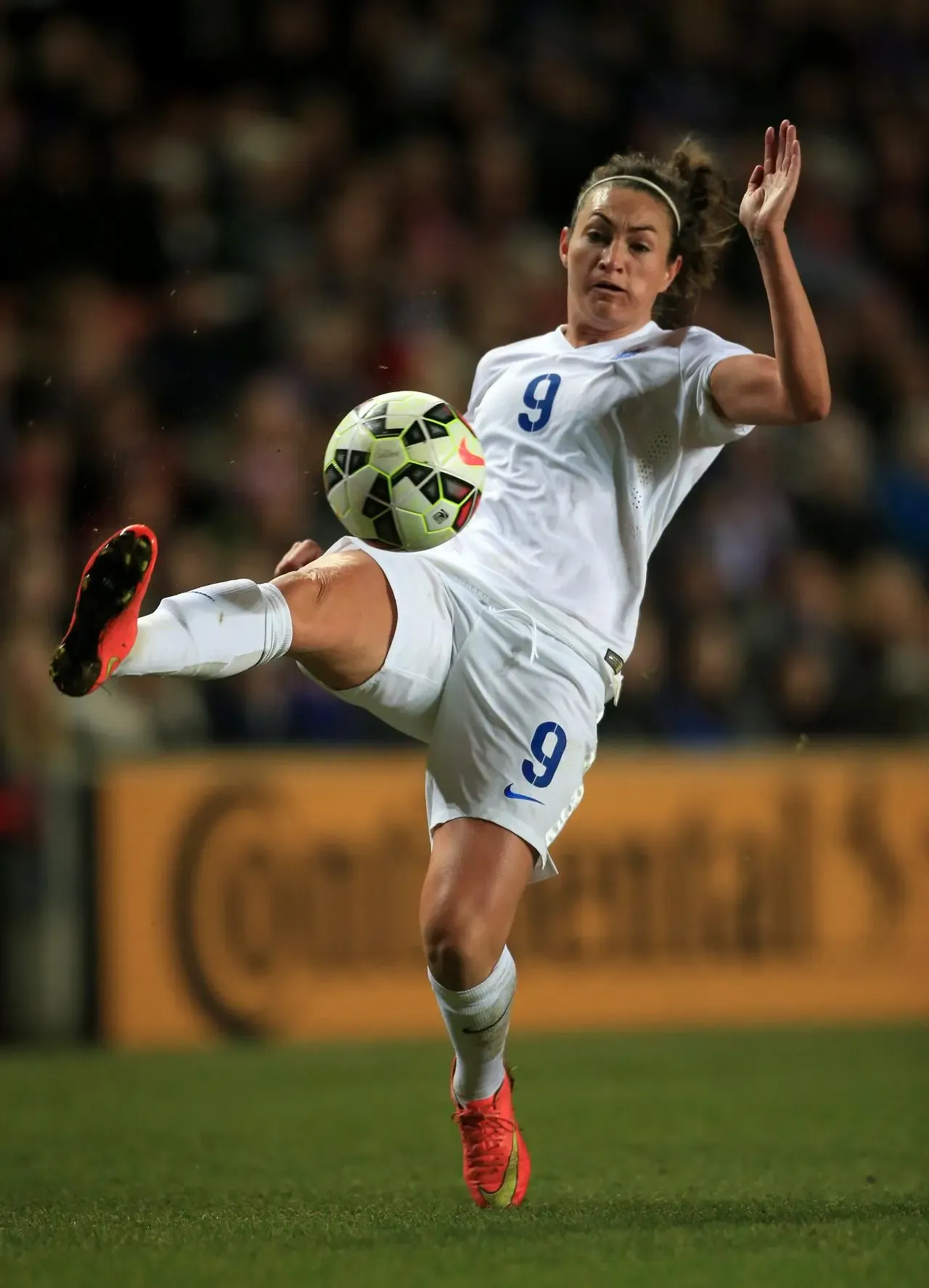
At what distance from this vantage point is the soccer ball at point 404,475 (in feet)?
13.7

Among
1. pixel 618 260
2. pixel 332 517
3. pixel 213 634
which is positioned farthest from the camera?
pixel 332 517

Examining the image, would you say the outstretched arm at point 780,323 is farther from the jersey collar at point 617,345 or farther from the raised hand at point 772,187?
the jersey collar at point 617,345

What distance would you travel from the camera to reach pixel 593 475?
4.62 m

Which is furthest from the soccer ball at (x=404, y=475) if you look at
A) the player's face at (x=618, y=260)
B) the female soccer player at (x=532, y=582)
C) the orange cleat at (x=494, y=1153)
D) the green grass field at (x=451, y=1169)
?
the green grass field at (x=451, y=1169)

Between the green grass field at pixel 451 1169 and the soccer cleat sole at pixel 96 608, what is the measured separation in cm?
110

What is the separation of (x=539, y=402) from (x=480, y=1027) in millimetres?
1507

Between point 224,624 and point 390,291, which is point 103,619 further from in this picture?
point 390,291

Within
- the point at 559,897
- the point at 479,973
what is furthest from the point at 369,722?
the point at 479,973

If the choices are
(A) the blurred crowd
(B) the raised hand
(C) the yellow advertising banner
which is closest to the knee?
(B) the raised hand

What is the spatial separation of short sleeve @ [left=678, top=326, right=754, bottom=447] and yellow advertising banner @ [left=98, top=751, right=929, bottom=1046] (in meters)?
4.32

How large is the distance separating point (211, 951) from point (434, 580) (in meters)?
4.29

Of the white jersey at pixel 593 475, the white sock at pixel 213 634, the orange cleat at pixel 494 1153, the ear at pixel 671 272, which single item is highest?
the ear at pixel 671 272

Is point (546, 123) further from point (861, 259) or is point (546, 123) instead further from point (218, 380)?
Answer: point (218, 380)

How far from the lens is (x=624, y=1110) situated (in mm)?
6129
